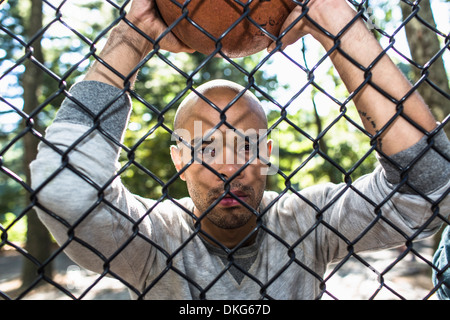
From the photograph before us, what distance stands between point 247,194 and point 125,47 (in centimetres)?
92

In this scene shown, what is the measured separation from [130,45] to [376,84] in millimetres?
1003

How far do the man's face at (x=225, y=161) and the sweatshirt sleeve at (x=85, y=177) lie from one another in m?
0.41

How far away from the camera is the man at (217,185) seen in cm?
134

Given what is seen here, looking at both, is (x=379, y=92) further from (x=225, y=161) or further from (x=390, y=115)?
(x=225, y=161)

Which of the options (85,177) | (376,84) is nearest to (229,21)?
(376,84)

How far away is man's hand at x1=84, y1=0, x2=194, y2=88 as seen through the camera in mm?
1503

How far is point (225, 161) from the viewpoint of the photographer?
6.00 ft

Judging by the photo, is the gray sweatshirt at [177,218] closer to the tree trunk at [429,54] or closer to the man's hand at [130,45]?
the man's hand at [130,45]
